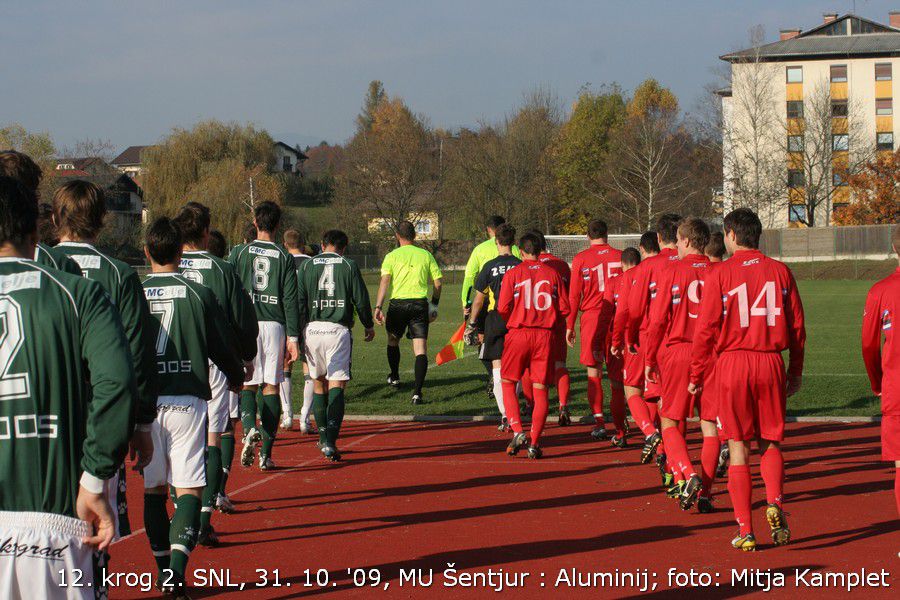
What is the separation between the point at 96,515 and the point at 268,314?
22.5 feet

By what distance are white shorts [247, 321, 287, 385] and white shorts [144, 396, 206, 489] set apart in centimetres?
383

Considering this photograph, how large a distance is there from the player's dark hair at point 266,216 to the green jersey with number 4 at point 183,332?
3377 millimetres

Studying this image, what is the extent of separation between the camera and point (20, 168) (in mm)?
5172

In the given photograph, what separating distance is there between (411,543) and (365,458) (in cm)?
350

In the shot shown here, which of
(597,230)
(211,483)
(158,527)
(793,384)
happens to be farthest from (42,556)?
(597,230)

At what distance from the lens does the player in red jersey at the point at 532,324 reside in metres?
10.3

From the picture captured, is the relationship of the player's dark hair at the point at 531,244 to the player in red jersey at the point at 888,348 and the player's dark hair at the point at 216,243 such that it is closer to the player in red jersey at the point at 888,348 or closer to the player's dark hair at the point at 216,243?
the player's dark hair at the point at 216,243

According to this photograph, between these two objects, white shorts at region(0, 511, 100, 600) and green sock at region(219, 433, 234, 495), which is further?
green sock at region(219, 433, 234, 495)

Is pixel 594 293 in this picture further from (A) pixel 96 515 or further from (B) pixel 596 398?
(A) pixel 96 515

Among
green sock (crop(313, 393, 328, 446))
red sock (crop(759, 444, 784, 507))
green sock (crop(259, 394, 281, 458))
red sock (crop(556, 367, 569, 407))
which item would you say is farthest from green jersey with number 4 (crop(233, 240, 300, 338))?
red sock (crop(759, 444, 784, 507))

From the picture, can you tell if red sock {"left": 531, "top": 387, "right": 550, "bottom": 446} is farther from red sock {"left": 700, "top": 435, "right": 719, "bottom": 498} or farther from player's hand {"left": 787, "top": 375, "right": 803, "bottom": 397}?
player's hand {"left": 787, "top": 375, "right": 803, "bottom": 397}

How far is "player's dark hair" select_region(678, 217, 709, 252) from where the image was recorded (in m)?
8.27

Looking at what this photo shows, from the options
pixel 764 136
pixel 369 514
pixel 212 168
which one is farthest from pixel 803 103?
pixel 369 514

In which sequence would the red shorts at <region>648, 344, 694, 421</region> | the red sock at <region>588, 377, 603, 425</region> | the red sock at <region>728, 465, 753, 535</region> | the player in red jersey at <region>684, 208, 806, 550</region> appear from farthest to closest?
1. the red sock at <region>588, 377, 603, 425</region>
2. the red shorts at <region>648, 344, 694, 421</region>
3. the player in red jersey at <region>684, 208, 806, 550</region>
4. the red sock at <region>728, 465, 753, 535</region>
